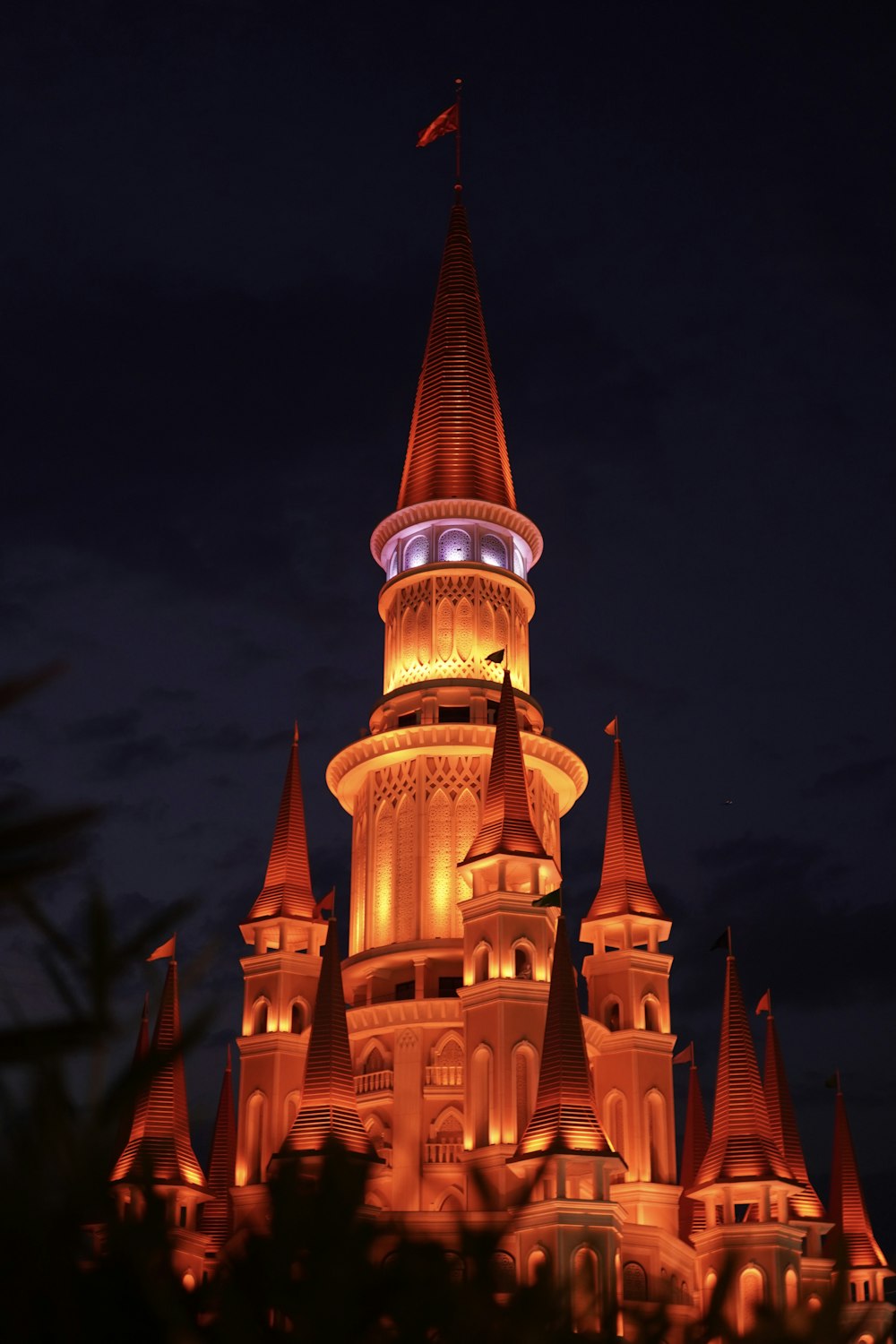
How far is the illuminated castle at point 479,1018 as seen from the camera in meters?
35.7

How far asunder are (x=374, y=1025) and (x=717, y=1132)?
805cm

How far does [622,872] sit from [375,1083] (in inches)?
328

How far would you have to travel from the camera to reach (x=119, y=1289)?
6.17 m

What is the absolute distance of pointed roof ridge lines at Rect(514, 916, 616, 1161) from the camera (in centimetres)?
3378

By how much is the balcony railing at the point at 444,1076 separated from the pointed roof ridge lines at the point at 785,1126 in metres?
7.73

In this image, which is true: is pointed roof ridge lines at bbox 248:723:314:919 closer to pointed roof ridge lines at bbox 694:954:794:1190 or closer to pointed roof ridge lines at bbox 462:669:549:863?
pointed roof ridge lines at bbox 462:669:549:863

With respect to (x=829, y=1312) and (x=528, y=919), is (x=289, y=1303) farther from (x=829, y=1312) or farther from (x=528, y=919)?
(x=528, y=919)

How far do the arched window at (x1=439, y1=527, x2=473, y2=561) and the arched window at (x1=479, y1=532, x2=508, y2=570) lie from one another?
0.39 meters

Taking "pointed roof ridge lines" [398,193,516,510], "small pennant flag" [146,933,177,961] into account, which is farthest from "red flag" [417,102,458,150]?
"small pennant flag" [146,933,177,961]

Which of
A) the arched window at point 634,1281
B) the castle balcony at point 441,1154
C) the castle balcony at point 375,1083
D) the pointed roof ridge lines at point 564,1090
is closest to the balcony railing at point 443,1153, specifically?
the castle balcony at point 441,1154

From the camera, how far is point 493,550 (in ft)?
156

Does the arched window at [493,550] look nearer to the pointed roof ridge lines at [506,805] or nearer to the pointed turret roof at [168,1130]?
the pointed roof ridge lines at [506,805]

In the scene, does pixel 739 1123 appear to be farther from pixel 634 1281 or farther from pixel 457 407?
pixel 457 407

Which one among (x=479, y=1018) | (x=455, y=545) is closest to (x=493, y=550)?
(x=455, y=545)
